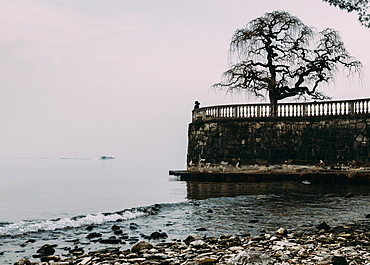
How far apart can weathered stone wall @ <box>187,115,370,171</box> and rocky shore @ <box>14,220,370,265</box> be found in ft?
64.6

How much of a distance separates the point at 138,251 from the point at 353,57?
1142 inches

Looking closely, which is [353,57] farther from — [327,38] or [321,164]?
[321,164]

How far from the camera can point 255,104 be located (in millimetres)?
30172

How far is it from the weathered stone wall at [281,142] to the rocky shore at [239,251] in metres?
19.7

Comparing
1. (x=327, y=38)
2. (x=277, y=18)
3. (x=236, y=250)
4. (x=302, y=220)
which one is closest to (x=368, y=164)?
(x=327, y=38)

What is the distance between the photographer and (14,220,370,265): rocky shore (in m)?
6.24

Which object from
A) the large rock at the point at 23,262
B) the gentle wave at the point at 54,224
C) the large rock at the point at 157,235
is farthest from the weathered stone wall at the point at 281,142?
the large rock at the point at 23,262

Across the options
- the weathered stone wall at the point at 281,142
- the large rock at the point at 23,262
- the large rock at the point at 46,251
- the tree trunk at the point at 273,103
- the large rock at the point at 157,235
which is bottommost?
the large rock at the point at 157,235

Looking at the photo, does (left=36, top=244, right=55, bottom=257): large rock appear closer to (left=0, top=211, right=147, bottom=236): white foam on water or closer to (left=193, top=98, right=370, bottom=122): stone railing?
(left=0, top=211, right=147, bottom=236): white foam on water

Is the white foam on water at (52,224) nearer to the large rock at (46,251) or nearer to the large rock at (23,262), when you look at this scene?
the large rock at (46,251)

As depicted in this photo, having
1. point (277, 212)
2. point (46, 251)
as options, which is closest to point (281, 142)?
point (277, 212)

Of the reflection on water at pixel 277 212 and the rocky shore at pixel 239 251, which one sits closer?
the rocky shore at pixel 239 251

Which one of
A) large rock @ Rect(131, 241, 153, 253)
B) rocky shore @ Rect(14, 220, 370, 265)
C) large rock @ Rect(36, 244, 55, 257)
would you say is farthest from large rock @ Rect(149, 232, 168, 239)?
large rock @ Rect(36, 244, 55, 257)

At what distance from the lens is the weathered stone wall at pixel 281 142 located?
27.2 metres
